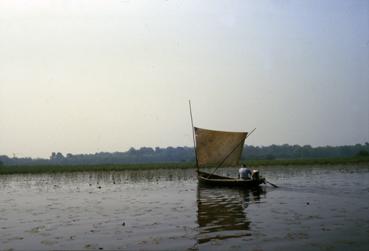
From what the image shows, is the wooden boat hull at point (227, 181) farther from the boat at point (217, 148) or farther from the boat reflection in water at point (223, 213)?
the boat reflection in water at point (223, 213)

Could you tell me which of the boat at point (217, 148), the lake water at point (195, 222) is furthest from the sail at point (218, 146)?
the lake water at point (195, 222)

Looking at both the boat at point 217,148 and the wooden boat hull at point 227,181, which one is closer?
the wooden boat hull at point 227,181

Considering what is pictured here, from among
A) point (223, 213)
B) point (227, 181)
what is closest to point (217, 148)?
point (227, 181)

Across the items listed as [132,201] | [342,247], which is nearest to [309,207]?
[342,247]

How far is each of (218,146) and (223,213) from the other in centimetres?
1488

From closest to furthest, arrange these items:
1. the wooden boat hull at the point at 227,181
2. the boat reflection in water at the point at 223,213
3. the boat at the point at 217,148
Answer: the boat reflection in water at the point at 223,213
the wooden boat hull at the point at 227,181
the boat at the point at 217,148

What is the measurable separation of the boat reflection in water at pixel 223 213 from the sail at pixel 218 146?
3.51 m

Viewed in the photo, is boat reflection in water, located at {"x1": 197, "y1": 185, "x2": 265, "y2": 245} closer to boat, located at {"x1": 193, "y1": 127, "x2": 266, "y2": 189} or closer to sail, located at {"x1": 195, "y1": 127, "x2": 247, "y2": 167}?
boat, located at {"x1": 193, "y1": 127, "x2": 266, "y2": 189}

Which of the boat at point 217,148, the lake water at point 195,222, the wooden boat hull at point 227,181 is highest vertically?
the boat at point 217,148

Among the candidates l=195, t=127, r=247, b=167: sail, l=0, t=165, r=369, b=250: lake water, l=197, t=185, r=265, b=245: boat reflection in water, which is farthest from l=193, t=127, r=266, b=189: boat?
l=0, t=165, r=369, b=250: lake water

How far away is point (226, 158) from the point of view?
33125mm

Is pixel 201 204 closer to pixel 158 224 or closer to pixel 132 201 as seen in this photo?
pixel 132 201

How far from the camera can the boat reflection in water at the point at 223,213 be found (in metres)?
13.9

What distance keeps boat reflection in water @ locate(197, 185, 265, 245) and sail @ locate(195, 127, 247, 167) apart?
3.51 meters
